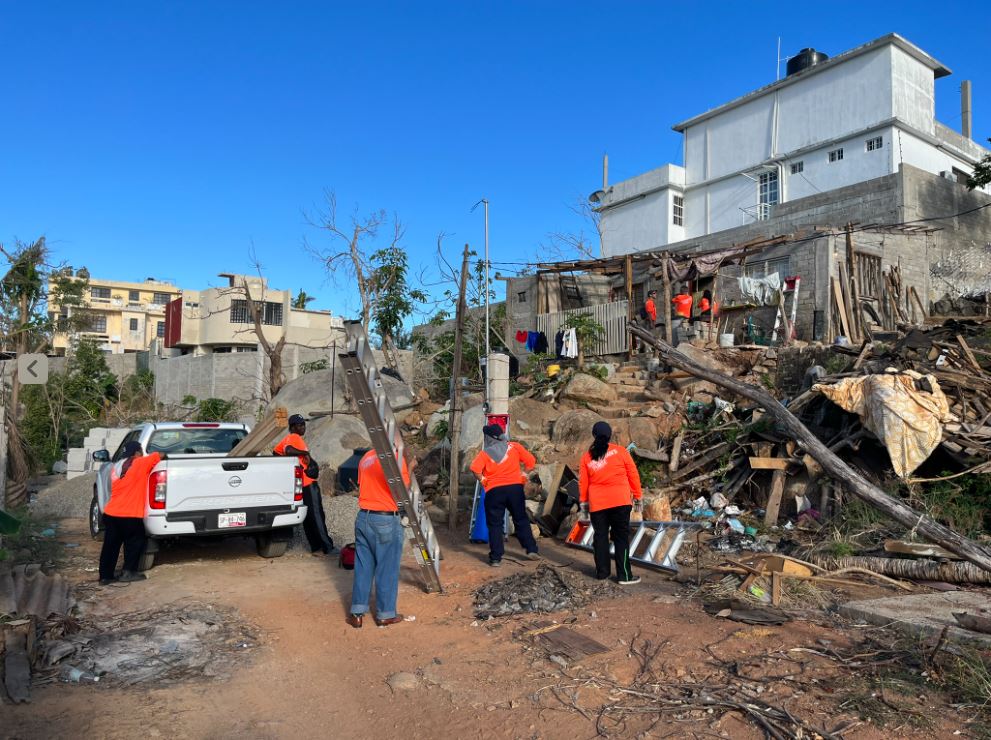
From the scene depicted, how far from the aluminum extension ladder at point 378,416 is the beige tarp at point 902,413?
226 inches

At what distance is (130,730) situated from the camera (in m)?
4.15

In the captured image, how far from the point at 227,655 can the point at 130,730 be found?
132 cm

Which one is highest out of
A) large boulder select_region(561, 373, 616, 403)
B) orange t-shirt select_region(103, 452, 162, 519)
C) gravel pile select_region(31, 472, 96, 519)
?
large boulder select_region(561, 373, 616, 403)

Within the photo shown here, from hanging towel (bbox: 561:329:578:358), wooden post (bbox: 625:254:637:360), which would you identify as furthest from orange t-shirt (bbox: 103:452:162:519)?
wooden post (bbox: 625:254:637:360)

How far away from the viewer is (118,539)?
752 centimetres

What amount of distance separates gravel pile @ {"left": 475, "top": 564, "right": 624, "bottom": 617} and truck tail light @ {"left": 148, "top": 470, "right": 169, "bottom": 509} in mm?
3531

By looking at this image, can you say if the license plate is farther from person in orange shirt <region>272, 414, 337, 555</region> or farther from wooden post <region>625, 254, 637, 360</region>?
wooden post <region>625, 254, 637, 360</region>

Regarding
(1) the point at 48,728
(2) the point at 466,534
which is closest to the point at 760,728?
(1) the point at 48,728

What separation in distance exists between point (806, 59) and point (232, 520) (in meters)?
30.3

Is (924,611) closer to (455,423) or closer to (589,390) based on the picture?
(455,423)

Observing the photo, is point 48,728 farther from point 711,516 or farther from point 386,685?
point 711,516

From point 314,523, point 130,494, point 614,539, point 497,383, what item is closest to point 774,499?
point 614,539

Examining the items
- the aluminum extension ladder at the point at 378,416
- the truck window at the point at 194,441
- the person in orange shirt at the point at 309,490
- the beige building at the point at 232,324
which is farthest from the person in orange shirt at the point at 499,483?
the beige building at the point at 232,324

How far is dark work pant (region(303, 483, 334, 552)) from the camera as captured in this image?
9.19m
